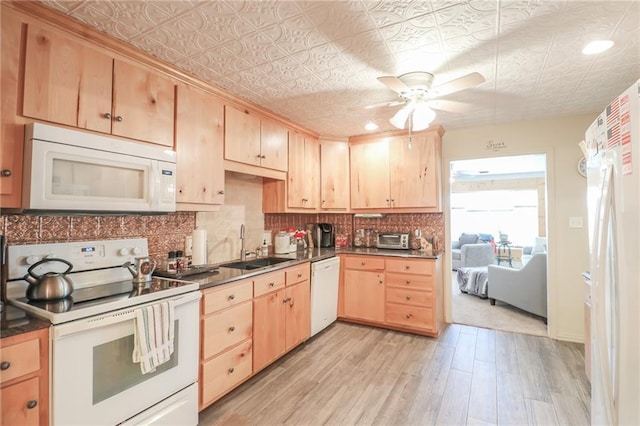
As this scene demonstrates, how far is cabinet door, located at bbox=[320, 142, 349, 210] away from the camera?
13.1ft

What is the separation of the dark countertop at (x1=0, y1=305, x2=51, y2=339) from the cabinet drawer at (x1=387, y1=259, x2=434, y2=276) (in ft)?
9.65

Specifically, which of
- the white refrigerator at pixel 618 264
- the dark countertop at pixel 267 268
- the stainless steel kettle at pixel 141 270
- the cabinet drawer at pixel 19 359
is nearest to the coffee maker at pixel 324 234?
the dark countertop at pixel 267 268

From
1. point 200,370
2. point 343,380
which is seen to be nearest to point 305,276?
point 343,380

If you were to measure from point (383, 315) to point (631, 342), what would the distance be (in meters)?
2.56

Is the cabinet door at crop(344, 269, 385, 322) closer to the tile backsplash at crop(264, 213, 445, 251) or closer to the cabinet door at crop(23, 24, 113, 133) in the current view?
the tile backsplash at crop(264, 213, 445, 251)

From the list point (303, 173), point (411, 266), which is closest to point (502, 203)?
point (411, 266)

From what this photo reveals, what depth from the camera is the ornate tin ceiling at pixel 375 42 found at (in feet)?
5.12

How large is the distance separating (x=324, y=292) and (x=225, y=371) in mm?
1492

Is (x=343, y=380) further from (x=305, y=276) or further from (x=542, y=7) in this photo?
(x=542, y=7)

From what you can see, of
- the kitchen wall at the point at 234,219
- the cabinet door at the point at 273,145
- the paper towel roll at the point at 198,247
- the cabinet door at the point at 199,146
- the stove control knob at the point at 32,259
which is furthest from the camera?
the cabinet door at the point at 273,145

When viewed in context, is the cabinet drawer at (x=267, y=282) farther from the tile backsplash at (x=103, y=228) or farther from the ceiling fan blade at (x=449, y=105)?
the ceiling fan blade at (x=449, y=105)

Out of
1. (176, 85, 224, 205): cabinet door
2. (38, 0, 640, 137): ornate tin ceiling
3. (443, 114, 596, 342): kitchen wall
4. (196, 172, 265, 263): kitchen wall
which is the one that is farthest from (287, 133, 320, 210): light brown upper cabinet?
(443, 114, 596, 342): kitchen wall

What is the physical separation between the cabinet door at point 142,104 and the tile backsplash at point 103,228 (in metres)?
0.59

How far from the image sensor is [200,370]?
1.98 metres
